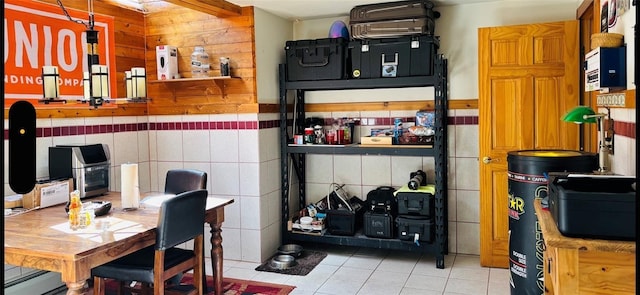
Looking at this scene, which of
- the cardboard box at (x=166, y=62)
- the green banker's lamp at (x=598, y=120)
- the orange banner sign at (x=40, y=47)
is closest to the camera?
the green banker's lamp at (x=598, y=120)

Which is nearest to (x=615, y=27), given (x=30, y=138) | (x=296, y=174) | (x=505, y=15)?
(x=505, y=15)

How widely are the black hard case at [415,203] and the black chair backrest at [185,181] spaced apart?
5.34 feet

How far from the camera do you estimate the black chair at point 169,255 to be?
2.77 metres

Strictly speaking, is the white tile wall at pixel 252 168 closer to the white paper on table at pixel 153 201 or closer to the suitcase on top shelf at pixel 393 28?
the suitcase on top shelf at pixel 393 28

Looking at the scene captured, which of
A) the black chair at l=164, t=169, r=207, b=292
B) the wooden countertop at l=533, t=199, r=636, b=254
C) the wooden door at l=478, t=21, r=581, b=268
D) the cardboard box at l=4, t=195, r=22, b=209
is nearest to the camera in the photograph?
the wooden countertop at l=533, t=199, r=636, b=254

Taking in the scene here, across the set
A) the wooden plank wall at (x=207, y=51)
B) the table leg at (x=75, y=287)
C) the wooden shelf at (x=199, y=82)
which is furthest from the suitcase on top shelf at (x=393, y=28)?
the table leg at (x=75, y=287)

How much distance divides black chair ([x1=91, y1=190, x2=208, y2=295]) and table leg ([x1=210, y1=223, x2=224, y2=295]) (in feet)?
0.83

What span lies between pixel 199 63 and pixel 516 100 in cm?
262

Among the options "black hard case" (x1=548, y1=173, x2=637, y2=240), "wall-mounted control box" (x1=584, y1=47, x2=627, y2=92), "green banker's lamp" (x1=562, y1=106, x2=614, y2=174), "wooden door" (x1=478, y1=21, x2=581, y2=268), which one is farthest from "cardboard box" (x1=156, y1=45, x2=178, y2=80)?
"black hard case" (x1=548, y1=173, x2=637, y2=240)

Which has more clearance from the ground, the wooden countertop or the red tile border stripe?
the red tile border stripe

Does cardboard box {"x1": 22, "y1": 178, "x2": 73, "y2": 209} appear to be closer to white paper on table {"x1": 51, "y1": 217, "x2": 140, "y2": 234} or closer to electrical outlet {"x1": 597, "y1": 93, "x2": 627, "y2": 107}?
white paper on table {"x1": 51, "y1": 217, "x2": 140, "y2": 234}

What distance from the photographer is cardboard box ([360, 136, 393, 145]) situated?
14.2ft

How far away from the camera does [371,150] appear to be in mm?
4332

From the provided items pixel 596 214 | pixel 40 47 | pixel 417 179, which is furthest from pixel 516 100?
pixel 40 47
